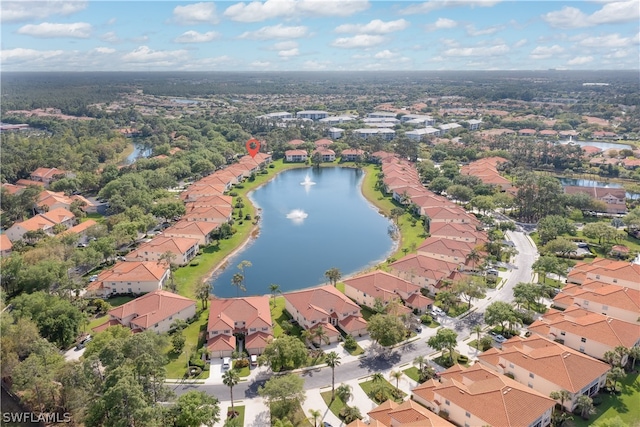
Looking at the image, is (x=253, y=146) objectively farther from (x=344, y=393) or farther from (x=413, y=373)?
(x=344, y=393)

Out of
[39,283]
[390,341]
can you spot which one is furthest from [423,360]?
[39,283]

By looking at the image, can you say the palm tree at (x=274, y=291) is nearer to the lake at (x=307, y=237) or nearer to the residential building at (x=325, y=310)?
the lake at (x=307, y=237)

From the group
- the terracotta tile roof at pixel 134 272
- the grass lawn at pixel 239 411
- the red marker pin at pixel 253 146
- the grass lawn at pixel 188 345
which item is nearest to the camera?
the grass lawn at pixel 239 411

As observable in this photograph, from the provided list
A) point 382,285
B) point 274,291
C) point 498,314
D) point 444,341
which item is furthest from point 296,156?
point 444,341

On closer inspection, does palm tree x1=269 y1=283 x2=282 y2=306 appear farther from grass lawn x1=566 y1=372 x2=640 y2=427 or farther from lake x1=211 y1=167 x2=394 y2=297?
grass lawn x1=566 y1=372 x2=640 y2=427

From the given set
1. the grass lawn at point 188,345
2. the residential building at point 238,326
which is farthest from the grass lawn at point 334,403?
the grass lawn at point 188,345

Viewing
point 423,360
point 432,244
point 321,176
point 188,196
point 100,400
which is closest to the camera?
point 100,400

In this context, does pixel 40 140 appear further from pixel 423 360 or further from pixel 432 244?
pixel 423 360
